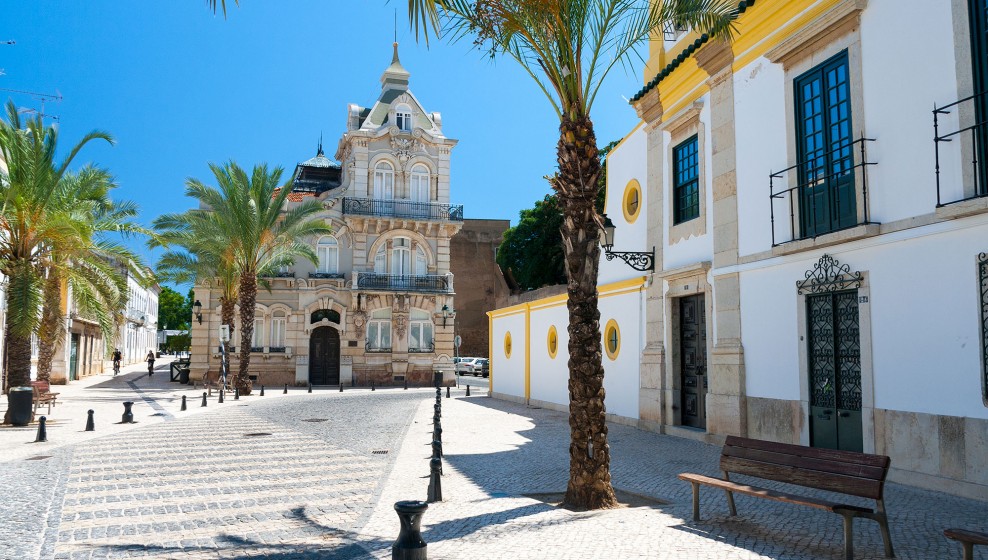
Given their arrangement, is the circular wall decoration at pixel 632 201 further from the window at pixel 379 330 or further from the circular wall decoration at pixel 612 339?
the window at pixel 379 330

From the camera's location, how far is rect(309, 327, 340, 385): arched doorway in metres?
35.4

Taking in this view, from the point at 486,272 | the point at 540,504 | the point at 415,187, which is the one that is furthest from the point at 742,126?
the point at 486,272

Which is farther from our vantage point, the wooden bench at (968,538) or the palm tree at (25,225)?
the palm tree at (25,225)

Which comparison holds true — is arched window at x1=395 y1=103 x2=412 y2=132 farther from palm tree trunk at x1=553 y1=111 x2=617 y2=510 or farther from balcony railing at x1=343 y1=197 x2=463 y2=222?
palm tree trunk at x1=553 y1=111 x2=617 y2=510

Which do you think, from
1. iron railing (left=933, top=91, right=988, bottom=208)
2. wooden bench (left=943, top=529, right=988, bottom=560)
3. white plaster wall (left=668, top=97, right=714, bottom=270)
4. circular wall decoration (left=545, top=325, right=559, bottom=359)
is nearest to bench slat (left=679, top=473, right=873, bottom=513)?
wooden bench (left=943, top=529, right=988, bottom=560)

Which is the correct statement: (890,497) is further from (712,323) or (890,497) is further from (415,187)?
(415,187)

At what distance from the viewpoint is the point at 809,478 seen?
6.43 metres

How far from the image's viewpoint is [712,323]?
43.3 ft

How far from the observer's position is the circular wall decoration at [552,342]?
20.4 metres

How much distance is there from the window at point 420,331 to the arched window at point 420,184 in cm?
575

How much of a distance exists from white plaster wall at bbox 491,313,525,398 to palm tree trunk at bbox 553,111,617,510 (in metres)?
15.5

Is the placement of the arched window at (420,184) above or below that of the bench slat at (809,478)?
above

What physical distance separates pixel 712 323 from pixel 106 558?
33.6ft

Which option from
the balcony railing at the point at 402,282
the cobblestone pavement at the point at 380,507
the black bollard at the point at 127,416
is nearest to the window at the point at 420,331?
the balcony railing at the point at 402,282
